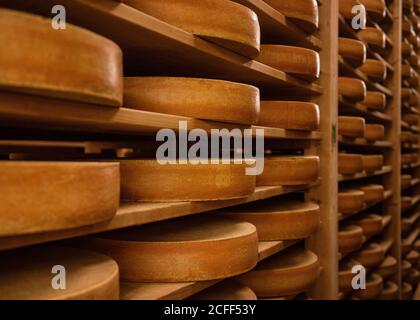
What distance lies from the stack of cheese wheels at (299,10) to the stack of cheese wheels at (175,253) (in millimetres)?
993

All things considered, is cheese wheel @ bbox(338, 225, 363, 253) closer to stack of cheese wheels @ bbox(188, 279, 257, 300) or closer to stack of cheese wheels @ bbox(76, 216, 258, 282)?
stack of cheese wheels @ bbox(188, 279, 257, 300)

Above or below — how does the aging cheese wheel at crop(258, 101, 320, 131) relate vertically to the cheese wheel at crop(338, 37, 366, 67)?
below

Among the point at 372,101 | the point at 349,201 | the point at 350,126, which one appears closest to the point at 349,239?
the point at 349,201

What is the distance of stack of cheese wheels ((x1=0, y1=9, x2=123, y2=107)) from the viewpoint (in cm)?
81

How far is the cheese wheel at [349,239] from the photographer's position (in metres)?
2.73

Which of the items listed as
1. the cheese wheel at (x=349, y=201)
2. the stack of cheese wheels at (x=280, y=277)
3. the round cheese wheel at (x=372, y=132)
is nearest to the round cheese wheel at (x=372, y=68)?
the round cheese wheel at (x=372, y=132)

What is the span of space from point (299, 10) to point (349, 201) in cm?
119

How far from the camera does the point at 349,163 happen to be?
2.79 metres

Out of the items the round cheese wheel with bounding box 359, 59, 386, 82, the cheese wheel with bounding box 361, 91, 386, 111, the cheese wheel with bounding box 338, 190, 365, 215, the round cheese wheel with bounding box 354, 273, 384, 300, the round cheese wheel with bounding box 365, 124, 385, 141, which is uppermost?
the round cheese wheel with bounding box 359, 59, 386, 82

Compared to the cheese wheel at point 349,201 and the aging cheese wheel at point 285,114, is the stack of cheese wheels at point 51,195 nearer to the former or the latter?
the aging cheese wheel at point 285,114

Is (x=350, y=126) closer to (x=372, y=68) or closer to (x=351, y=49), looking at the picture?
(x=351, y=49)

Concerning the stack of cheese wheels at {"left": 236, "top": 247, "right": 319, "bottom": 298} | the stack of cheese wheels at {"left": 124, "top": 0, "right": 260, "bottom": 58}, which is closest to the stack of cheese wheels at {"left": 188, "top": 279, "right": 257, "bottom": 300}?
the stack of cheese wheels at {"left": 236, "top": 247, "right": 319, "bottom": 298}

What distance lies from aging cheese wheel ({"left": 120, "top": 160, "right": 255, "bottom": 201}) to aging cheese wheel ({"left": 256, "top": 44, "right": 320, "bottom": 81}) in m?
0.72
